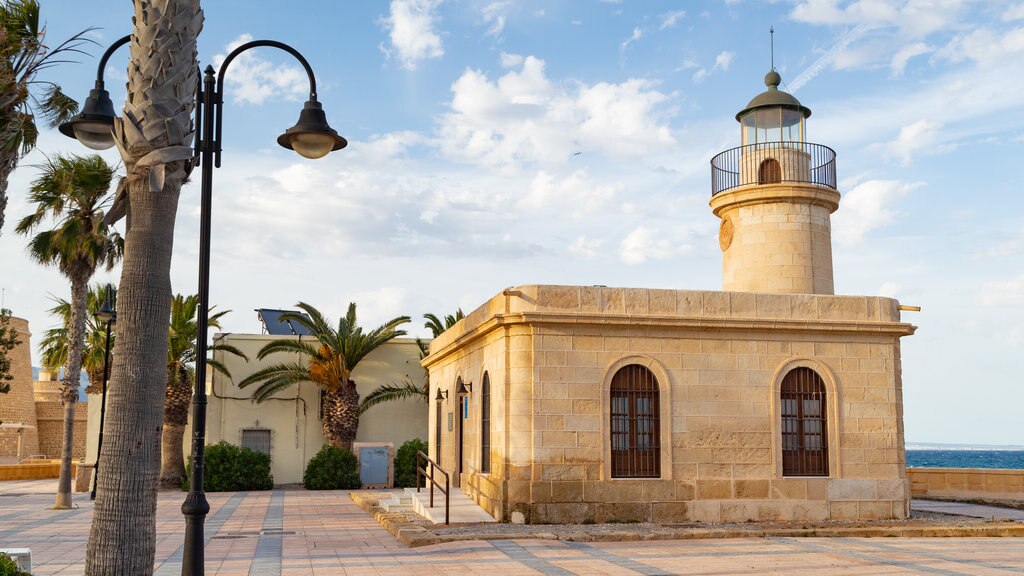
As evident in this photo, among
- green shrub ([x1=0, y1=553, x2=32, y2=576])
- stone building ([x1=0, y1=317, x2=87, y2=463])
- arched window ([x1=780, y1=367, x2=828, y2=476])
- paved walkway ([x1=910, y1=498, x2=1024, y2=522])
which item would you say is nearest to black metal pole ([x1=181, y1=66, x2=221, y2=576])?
green shrub ([x1=0, y1=553, x2=32, y2=576])

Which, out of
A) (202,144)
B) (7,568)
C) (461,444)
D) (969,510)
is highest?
(202,144)

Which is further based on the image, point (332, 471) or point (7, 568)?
point (332, 471)

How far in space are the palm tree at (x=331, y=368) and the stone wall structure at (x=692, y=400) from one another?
12.5 metres

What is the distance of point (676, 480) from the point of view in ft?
53.1

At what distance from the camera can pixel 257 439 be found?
29.8 m

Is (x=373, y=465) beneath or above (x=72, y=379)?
beneath

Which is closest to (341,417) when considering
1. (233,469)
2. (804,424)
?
(233,469)

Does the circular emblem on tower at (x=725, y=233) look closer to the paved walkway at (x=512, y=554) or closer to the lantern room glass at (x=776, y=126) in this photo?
the lantern room glass at (x=776, y=126)

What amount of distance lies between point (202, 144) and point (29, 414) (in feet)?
153

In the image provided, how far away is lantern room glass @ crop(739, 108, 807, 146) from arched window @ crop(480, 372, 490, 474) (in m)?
8.03

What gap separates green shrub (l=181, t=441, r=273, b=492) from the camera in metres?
27.3

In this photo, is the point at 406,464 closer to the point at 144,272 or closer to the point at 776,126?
the point at 776,126

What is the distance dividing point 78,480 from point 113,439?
23297 mm

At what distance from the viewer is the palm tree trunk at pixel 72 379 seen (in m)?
21.3
